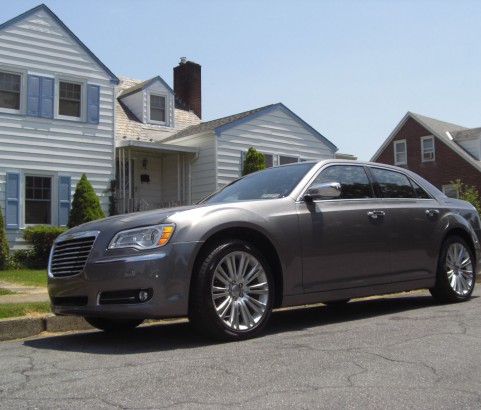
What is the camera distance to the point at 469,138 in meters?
34.7

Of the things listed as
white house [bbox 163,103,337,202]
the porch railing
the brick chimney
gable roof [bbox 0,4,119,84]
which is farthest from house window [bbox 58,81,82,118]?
the brick chimney

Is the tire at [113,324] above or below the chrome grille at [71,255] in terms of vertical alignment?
below

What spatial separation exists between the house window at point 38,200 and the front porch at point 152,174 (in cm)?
197

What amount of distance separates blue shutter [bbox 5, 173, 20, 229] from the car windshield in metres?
10.3

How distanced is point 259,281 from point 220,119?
15.8m

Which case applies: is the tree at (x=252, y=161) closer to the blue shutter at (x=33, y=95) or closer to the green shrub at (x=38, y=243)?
the green shrub at (x=38, y=243)

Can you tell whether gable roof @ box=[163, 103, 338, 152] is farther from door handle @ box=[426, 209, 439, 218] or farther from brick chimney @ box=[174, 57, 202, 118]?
door handle @ box=[426, 209, 439, 218]

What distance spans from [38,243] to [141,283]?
11.3 m

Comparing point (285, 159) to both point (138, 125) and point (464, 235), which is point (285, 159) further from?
point (464, 235)

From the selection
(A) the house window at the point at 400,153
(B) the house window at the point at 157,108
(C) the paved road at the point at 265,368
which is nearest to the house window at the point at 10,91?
(B) the house window at the point at 157,108

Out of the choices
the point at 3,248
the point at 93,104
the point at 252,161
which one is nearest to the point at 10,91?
the point at 93,104

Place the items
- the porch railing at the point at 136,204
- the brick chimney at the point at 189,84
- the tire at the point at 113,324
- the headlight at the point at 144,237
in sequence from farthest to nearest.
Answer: the brick chimney at the point at 189,84
the porch railing at the point at 136,204
the tire at the point at 113,324
the headlight at the point at 144,237

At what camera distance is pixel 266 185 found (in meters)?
6.14

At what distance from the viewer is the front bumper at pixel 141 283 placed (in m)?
4.71
